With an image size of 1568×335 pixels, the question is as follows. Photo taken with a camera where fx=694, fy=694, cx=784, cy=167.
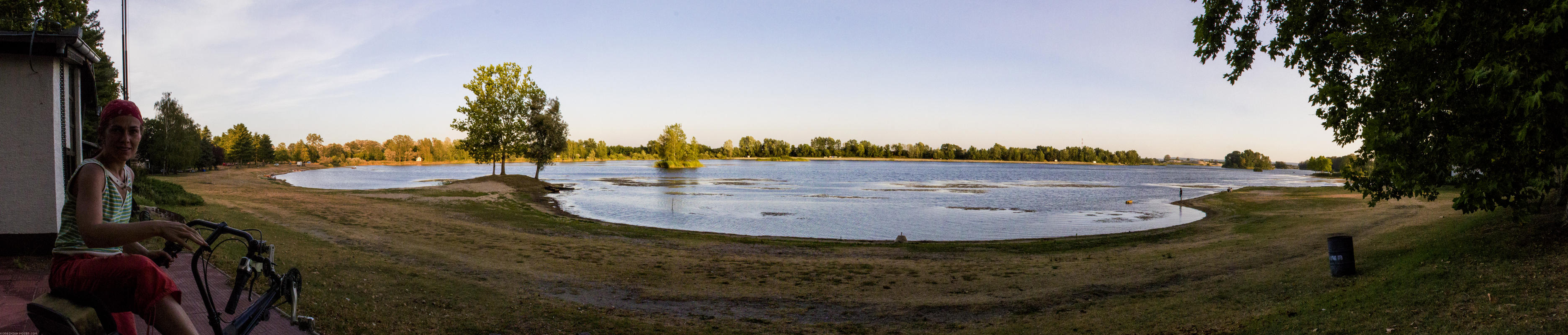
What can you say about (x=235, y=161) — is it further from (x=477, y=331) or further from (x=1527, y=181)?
(x=1527, y=181)

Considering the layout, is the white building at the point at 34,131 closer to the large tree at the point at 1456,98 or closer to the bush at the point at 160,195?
the bush at the point at 160,195

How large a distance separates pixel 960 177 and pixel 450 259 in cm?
10463

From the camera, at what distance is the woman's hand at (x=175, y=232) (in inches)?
132

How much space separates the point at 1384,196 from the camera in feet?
38.2

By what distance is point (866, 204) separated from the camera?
4875 cm

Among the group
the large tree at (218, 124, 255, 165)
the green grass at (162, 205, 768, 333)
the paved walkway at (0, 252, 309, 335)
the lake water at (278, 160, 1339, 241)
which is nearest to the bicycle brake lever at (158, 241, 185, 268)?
the paved walkway at (0, 252, 309, 335)

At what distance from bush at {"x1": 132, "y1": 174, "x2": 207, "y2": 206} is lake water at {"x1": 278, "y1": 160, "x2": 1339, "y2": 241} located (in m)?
16.2

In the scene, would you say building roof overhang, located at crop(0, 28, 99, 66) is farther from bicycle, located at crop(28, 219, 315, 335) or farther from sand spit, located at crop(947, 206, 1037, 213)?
sand spit, located at crop(947, 206, 1037, 213)

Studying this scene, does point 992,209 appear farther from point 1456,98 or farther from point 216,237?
point 216,237

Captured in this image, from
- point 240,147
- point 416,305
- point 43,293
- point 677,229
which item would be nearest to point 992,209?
point 677,229

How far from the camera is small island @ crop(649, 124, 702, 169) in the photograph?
474ft

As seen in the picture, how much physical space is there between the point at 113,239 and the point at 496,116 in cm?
5816

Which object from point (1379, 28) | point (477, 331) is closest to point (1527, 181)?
point (1379, 28)

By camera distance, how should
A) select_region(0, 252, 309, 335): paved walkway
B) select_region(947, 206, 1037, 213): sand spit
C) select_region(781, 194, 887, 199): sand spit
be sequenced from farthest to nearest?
select_region(781, 194, 887, 199): sand spit < select_region(947, 206, 1037, 213): sand spit < select_region(0, 252, 309, 335): paved walkway
